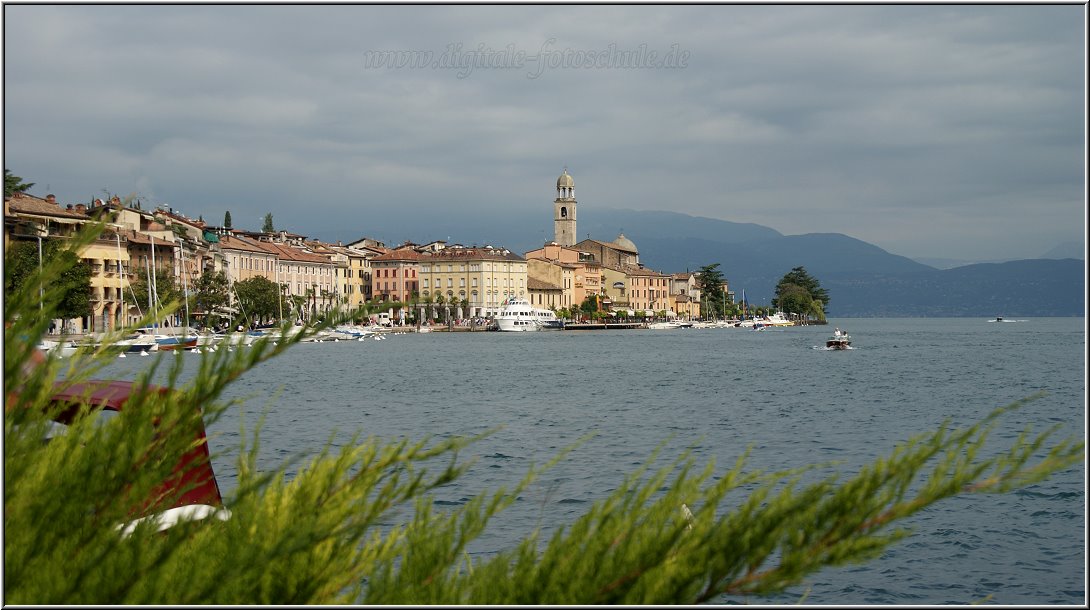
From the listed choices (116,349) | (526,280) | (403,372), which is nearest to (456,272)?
Answer: (526,280)

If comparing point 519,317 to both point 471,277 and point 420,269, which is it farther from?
point 420,269

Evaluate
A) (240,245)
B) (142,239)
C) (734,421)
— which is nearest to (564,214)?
(240,245)

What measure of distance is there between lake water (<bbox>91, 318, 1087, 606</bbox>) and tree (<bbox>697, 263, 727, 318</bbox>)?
9823cm

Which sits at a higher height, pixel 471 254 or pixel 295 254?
pixel 471 254

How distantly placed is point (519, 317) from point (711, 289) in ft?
173

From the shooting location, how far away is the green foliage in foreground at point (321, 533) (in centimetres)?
256

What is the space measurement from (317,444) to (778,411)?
12756 mm

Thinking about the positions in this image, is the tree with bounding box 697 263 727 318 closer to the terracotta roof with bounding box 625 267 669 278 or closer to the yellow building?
the terracotta roof with bounding box 625 267 669 278

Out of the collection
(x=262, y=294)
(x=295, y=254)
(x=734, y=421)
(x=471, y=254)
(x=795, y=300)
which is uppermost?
(x=471, y=254)

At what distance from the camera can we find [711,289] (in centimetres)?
16388

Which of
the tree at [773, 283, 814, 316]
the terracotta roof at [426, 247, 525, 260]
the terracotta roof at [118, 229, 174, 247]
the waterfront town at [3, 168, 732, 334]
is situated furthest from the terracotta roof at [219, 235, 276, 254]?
the tree at [773, 283, 814, 316]

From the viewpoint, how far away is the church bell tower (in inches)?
6368

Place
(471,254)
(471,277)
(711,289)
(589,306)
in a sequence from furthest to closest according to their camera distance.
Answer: (711,289) < (589,306) < (471,254) < (471,277)

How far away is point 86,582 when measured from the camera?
2561 millimetres
